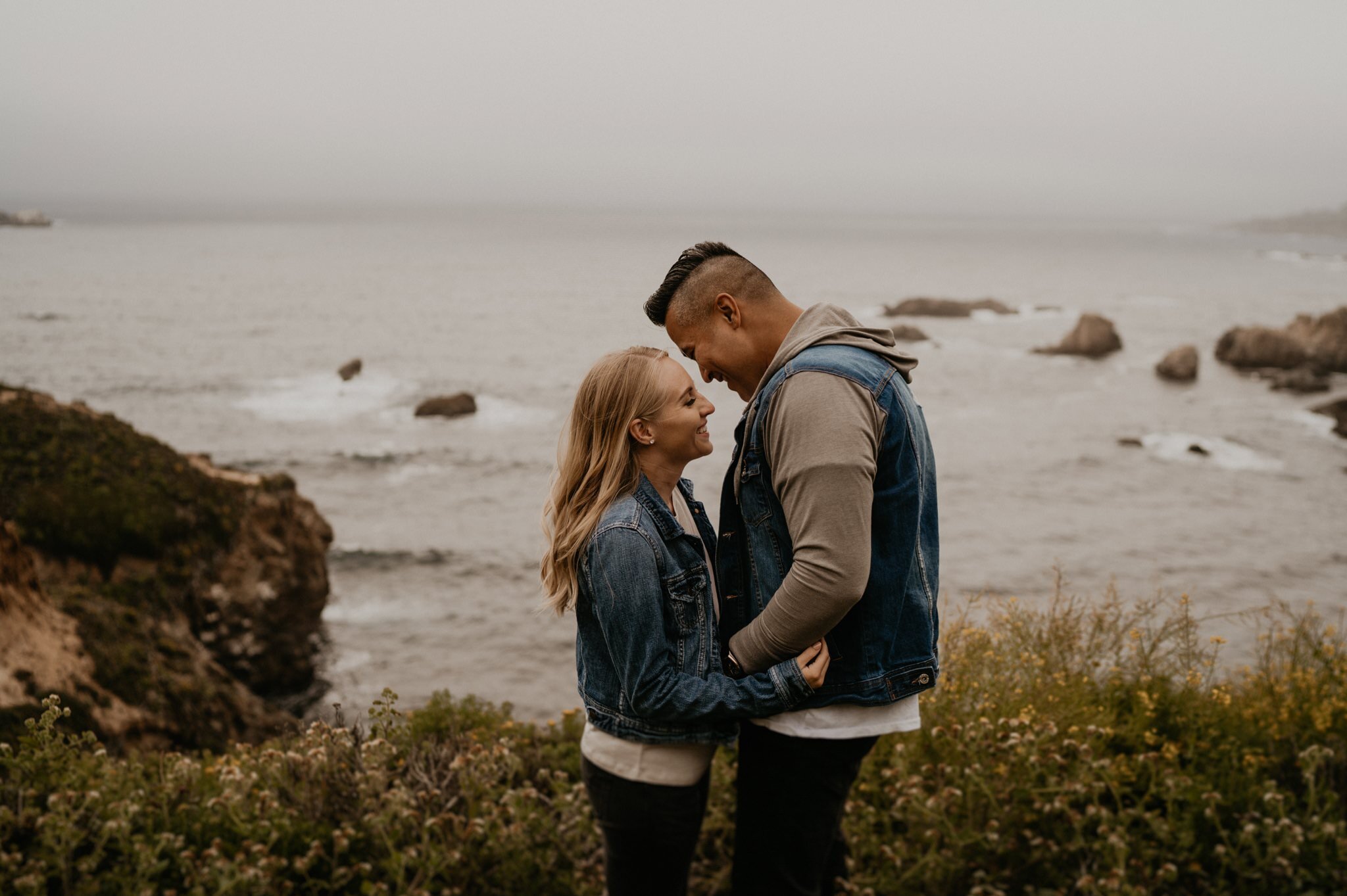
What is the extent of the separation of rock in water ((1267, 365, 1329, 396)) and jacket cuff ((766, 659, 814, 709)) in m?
50.5

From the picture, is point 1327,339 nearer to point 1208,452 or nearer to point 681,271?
point 1208,452

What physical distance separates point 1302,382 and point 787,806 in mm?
51153

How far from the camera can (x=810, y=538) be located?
8.32 ft

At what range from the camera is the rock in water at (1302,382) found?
1715 inches

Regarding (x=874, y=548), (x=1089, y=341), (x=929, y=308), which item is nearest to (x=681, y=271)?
(x=874, y=548)

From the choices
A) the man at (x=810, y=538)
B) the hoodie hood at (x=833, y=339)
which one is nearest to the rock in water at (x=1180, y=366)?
the man at (x=810, y=538)

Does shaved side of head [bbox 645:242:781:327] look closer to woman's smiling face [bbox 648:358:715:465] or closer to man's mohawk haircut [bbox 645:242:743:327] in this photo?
man's mohawk haircut [bbox 645:242:743:327]

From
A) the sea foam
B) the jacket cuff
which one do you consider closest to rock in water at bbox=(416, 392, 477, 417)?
the sea foam

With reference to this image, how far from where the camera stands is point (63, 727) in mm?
6324

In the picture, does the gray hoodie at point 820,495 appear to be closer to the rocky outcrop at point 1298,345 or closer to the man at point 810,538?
the man at point 810,538

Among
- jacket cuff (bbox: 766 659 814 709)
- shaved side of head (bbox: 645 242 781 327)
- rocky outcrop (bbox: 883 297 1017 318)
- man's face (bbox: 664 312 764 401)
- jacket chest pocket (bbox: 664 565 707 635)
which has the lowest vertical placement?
jacket cuff (bbox: 766 659 814 709)

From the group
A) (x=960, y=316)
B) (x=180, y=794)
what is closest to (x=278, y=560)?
(x=180, y=794)

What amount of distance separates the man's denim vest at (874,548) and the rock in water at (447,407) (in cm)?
3505

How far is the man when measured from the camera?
8.38ft
